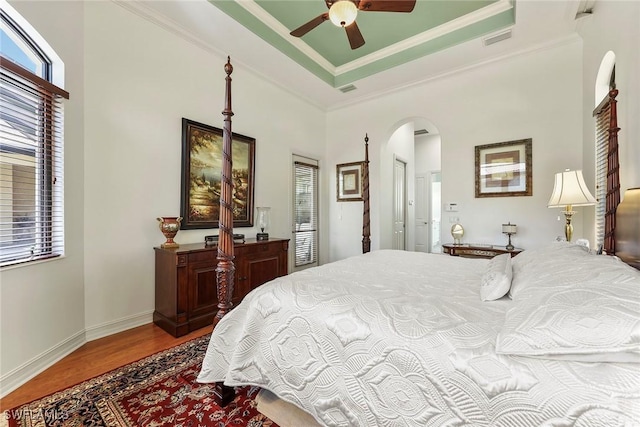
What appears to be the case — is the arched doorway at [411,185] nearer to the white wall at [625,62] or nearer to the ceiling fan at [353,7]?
the white wall at [625,62]

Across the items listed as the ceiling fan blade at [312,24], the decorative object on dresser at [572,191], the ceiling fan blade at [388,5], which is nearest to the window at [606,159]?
the decorative object on dresser at [572,191]

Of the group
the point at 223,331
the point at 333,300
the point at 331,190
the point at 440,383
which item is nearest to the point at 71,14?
the point at 223,331

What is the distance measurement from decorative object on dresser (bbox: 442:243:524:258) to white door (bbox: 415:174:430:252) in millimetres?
3034

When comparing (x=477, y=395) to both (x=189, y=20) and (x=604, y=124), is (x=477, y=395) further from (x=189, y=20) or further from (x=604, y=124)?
(x=189, y=20)

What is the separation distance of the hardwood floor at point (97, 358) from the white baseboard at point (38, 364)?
0.11ft

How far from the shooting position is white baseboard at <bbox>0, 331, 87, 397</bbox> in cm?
170

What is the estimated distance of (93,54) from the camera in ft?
7.97

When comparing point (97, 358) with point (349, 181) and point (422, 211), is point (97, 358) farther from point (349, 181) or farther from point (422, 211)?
point (422, 211)

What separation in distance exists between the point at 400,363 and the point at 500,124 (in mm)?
3758

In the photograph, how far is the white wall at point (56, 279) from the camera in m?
1.76

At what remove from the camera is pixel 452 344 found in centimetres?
93

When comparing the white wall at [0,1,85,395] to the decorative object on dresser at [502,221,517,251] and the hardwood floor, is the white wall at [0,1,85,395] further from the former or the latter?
the decorative object on dresser at [502,221,517,251]

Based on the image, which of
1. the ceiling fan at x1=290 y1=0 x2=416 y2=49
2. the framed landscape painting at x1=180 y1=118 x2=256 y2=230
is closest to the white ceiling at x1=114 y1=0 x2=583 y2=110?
the framed landscape painting at x1=180 y1=118 x2=256 y2=230

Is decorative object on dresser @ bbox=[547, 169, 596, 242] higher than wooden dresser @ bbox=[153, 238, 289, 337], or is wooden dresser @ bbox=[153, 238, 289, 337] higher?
decorative object on dresser @ bbox=[547, 169, 596, 242]
